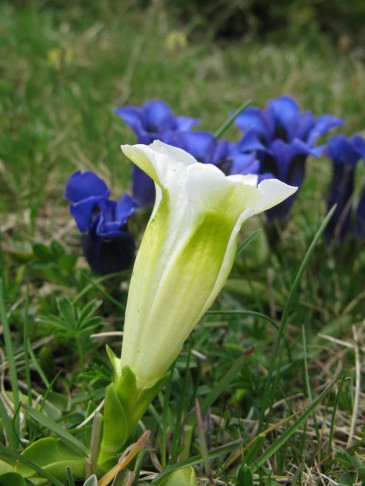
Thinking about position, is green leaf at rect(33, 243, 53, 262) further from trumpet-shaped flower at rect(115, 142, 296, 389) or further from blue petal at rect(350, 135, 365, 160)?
blue petal at rect(350, 135, 365, 160)

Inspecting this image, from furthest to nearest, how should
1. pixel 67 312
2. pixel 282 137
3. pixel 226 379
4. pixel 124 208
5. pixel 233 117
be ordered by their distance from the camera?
pixel 282 137
pixel 233 117
pixel 124 208
pixel 67 312
pixel 226 379

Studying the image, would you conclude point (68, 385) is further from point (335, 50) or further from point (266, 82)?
point (335, 50)

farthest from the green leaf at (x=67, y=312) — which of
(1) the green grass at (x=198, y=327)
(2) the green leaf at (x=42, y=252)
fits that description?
(2) the green leaf at (x=42, y=252)

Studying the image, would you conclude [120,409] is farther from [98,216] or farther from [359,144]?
[359,144]

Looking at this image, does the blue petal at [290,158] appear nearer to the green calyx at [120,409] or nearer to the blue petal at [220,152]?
the blue petal at [220,152]

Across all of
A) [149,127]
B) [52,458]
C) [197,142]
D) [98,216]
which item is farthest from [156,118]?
[52,458]

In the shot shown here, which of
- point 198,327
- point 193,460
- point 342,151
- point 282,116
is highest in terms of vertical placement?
point 282,116

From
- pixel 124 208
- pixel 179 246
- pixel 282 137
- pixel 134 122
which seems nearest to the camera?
pixel 179 246
